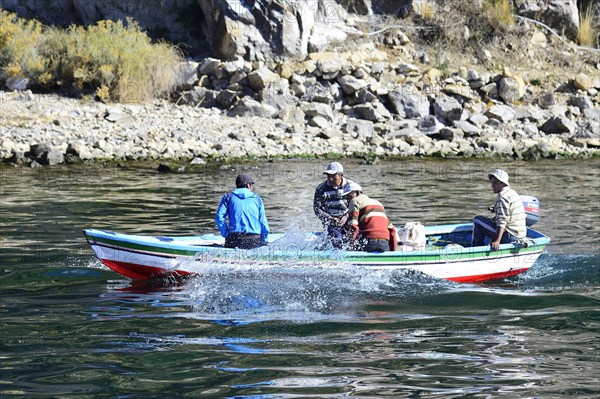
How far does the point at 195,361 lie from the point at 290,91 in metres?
21.7

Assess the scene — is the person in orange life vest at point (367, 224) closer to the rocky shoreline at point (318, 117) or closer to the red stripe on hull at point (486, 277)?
the red stripe on hull at point (486, 277)

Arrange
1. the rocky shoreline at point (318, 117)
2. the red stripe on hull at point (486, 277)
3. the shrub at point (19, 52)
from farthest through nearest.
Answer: the shrub at point (19, 52) → the rocky shoreline at point (318, 117) → the red stripe on hull at point (486, 277)

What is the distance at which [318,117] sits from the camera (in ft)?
90.2

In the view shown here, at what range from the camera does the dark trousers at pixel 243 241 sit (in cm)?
1126

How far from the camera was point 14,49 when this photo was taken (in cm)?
2862

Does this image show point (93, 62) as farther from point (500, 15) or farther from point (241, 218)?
point (241, 218)

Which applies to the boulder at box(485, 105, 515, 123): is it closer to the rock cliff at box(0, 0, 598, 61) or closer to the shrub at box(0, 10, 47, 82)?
the rock cliff at box(0, 0, 598, 61)

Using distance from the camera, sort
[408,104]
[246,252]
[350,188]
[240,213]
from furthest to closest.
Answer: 1. [408,104]
2. [350,188]
3. [240,213]
4. [246,252]

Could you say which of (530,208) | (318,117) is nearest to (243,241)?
(530,208)

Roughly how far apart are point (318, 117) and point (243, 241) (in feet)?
54.3

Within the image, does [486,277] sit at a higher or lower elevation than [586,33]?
lower

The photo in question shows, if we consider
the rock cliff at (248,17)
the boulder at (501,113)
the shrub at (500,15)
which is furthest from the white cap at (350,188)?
the shrub at (500,15)

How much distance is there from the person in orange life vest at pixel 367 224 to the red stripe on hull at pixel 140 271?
7.04ft

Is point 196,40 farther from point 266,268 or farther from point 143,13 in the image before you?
point 266,268
